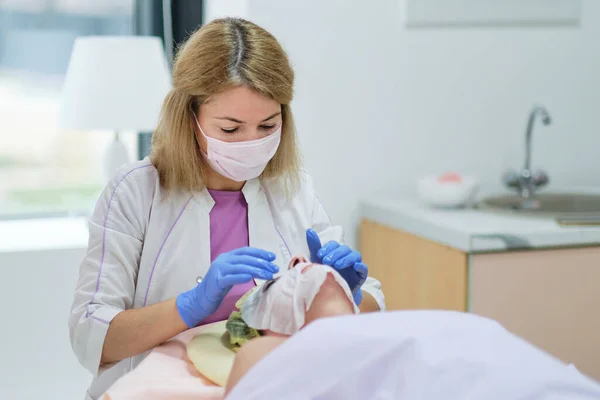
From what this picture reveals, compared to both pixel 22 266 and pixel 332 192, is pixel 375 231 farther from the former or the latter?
pixel 22 266

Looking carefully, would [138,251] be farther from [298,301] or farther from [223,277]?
[298,301]

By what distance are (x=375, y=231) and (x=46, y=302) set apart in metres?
1.05

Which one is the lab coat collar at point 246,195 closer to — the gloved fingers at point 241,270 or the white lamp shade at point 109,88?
the gloved fingers at point 241,270

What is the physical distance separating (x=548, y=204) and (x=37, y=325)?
1.64 metres

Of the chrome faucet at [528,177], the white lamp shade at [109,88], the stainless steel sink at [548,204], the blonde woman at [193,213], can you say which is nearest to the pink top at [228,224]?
the blonde woman at [193,213]

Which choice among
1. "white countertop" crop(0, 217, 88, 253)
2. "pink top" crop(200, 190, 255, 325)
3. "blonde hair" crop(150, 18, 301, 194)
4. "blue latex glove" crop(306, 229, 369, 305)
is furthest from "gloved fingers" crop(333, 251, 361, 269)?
"white countertop" crop(0, 217, 88, 253)

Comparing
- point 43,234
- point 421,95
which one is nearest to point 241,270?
point 43,234

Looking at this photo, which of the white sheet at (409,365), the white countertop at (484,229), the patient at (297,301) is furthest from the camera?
the white countertop at (484,229)

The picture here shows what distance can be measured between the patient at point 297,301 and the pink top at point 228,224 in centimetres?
26

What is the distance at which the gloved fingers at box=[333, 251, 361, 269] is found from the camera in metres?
1.64

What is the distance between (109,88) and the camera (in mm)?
2457

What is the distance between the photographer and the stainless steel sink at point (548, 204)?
270 centimetres

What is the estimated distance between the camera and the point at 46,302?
2.48 m

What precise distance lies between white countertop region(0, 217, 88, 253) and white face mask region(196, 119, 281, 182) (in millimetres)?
905
